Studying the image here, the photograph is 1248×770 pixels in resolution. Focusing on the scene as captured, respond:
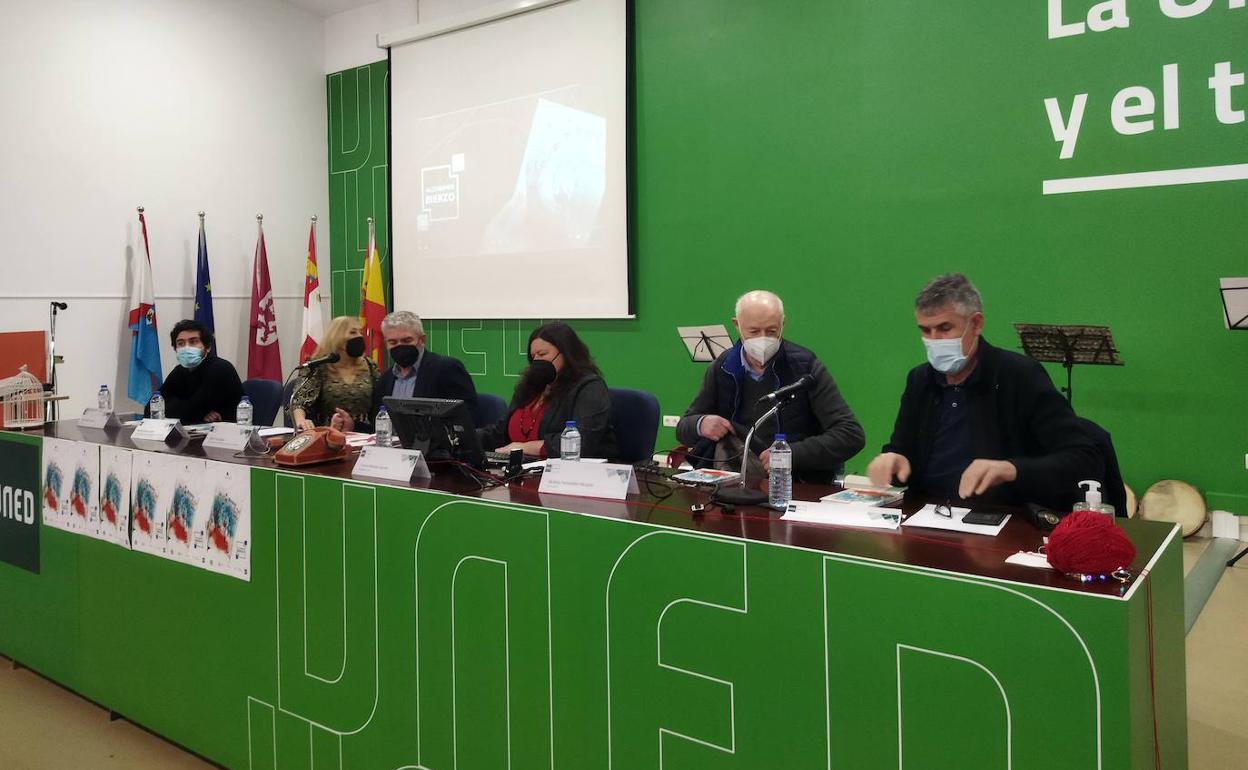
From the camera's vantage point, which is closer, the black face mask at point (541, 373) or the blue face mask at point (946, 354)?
the blue face mask at point (946, 354)

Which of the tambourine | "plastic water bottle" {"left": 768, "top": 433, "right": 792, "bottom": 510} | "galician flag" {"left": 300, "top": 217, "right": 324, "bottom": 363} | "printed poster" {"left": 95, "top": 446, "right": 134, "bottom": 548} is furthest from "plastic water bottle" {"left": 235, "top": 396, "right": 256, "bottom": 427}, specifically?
the tambourine

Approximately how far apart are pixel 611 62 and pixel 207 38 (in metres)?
3.01

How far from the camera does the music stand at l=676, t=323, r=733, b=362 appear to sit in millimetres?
4789

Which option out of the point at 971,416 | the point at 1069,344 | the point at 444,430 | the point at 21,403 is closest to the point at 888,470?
the point at 971,416

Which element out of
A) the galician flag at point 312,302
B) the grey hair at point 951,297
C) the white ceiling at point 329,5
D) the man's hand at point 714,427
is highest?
the white ceiling at point 329,5

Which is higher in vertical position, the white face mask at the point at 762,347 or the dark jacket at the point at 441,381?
the white face mask at the point at 762,347

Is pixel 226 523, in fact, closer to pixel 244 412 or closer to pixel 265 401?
pixel 244 412

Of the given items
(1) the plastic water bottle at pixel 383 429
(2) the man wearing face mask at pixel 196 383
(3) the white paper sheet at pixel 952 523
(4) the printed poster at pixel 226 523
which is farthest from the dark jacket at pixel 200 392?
(3) the white paper sheet at pixel 952 523

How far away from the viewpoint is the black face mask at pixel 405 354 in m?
3.58

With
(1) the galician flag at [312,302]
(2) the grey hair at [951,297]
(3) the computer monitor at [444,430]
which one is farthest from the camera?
(1) the galician flag at [312,302]

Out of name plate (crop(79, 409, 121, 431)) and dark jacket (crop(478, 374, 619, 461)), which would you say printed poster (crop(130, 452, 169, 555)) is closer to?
name plate (crop(79, 409, 121, 431))

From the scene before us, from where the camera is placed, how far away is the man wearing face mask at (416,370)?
357 centimetres

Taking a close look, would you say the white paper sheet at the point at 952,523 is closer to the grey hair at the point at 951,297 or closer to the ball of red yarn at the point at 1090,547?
the ball of red yarn at the point at 1090,547

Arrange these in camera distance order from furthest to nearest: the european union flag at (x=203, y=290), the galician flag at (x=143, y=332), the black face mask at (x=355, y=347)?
the european union flag at (x=203, y=290)
the galician flag at (x=143, y=332)
the black face mask at (x=355, y=347)
